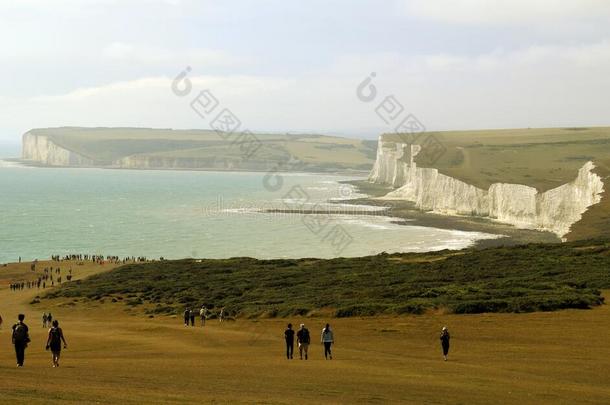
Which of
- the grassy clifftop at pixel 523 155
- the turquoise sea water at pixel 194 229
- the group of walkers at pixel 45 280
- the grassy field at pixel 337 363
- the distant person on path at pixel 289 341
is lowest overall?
the grassy field at pixel 337 363

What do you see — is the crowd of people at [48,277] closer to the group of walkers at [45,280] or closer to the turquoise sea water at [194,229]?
the group of walkers at [45,280]

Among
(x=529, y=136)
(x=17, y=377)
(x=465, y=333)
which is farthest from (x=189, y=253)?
(x=529, y=136)

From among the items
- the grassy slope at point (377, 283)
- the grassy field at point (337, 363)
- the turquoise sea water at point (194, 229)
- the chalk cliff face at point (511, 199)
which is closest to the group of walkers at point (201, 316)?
the grassy field at point (337, 363)

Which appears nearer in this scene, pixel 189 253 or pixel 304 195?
pixel 189 253

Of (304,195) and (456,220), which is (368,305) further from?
(304,195)

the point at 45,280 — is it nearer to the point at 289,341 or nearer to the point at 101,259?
the point at 101,259

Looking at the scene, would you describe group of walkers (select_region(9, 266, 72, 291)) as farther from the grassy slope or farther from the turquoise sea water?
the turquoise sea water

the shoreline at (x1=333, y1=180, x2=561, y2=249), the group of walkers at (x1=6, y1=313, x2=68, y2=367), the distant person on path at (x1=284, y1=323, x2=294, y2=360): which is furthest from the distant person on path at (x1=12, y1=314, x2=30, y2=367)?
the shoreline at (x1=333, y1=180, x2=561, y2=249)
